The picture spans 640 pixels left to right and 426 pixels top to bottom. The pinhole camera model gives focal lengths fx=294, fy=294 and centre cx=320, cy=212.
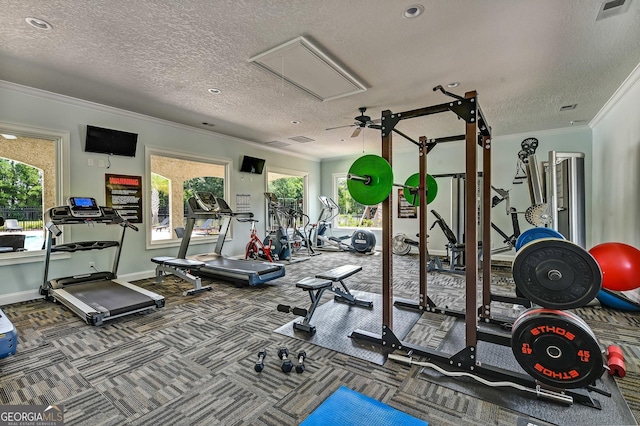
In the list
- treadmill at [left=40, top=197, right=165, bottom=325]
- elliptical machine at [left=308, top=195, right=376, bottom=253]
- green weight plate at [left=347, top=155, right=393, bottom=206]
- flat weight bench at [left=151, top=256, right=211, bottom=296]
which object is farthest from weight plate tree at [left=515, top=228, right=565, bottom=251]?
elliptical machine at [left=308, top=195, right=376, bottom=253]

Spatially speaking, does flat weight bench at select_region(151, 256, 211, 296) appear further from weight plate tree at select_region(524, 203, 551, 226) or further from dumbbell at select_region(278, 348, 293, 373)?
weight plate tree at select_region(524, 203, 551, 226)

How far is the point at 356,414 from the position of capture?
5.94ft

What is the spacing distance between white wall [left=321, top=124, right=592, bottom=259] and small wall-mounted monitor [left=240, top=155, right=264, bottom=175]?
339cm

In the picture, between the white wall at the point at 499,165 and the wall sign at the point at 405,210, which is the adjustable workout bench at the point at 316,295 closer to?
the white wall at the point at 499,165

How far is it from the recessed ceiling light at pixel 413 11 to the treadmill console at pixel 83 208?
4.49 m

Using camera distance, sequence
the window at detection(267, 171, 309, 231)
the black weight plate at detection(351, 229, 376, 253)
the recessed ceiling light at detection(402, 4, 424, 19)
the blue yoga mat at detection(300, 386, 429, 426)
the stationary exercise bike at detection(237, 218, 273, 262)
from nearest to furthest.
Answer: the blue yoga mat at detection(300, 386, 429, 426), the recessed ceiling light at detection(402, 4, 424, 19), the stationary exercise bike at detection(237, 218, 273, 262), the black weight plate at detection(351, 229, 376, 253), the window at detection(267, 171, 309, 231)

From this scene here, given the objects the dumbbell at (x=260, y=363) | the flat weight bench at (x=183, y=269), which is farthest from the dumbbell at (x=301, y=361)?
the flat weight bench at (x=183, y=269)

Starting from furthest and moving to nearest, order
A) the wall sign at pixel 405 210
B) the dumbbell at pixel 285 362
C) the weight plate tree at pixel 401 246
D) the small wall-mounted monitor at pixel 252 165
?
the wall sign at pixel 405 210, the weight plate tree at pixel 401 246, the small wall-mounted monitor at pixel 252 165, the dumbbell at pixel 285 362

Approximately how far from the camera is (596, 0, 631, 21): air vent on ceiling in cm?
235

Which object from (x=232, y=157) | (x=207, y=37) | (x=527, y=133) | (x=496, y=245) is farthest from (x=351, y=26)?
(x=496, y=245)

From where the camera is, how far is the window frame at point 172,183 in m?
5.31

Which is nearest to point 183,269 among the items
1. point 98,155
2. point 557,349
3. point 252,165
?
point 98,155

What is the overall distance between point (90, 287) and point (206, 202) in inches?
79.4

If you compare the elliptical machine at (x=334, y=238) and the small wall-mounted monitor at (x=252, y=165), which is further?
the elliptical machine at (x=334, y=238)
